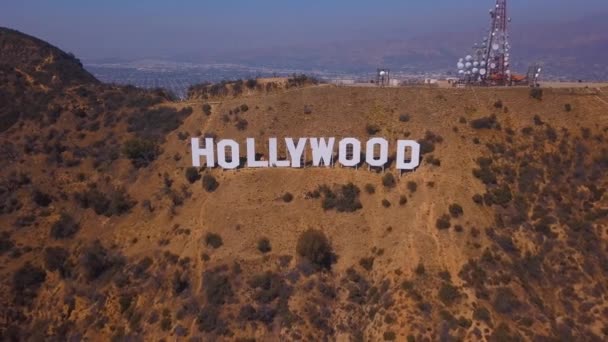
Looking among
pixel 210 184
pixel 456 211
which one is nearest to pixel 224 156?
pixel 210 184

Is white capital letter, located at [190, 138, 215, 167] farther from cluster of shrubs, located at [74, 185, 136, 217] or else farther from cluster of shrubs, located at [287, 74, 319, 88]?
cluster of shrubs, located at [287, 74, 319, 88]

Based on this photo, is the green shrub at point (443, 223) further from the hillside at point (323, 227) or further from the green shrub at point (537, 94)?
the green shrub at point (537, 94)

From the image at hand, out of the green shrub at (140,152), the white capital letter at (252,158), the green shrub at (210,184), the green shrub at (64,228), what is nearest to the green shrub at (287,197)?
the white capital letter at (252,158)

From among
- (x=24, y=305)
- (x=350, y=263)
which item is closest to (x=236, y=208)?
(x=350, y=263)

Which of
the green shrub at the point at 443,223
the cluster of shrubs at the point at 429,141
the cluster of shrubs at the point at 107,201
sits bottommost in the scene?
the cluster of shrubs at the point at 107,201

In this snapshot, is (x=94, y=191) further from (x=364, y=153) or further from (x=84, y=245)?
(x=364, y=153)

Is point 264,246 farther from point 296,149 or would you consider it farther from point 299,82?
point 299,82
